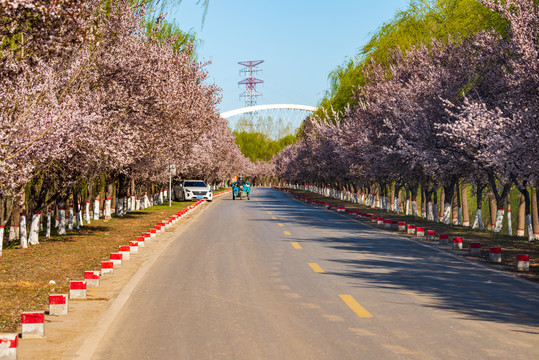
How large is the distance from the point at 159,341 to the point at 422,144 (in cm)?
2536

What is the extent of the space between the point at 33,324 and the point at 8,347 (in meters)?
1.22

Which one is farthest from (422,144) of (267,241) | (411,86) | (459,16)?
(267,241)

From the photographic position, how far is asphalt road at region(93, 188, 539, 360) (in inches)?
302

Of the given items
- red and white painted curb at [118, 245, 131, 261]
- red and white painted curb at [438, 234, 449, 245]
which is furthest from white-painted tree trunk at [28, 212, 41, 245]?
red and white painted curb at [438, 234, 449, 245]

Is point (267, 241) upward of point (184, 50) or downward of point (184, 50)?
downward

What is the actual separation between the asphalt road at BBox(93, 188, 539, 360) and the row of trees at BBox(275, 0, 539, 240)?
236 inches

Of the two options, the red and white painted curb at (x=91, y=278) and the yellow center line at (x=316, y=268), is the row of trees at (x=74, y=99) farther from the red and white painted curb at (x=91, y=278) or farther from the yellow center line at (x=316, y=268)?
the yellow center line at (x=316, y=268)

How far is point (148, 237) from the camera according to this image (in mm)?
22375

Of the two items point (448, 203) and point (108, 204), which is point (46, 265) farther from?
point (448, 203)

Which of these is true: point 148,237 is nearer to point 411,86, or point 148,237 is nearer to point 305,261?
point 305,261

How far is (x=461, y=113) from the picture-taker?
27.4 m

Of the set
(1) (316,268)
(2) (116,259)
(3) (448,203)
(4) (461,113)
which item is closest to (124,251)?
(2) (116,259)

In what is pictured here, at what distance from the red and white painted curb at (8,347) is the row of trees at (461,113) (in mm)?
15923

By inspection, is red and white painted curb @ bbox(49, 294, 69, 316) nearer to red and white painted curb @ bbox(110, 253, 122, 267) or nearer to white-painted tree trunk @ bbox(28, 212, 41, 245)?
red and white painted curb @ bbox(110, 253, 122, 267)
